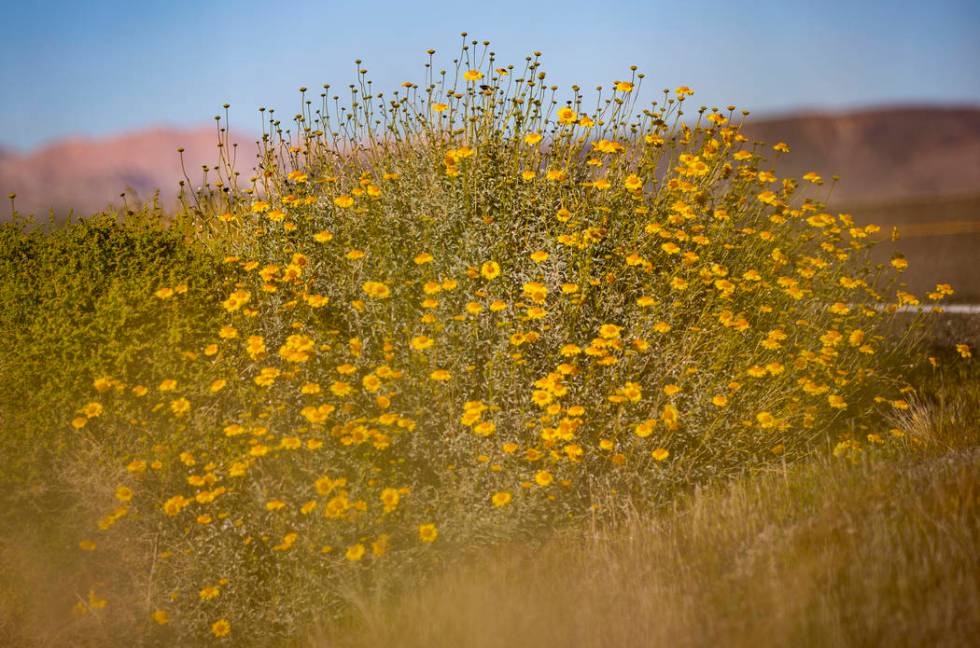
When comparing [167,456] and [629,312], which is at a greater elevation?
[629,312]

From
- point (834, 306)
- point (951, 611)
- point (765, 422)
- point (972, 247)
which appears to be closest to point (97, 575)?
point (765, 422)

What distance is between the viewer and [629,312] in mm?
4824

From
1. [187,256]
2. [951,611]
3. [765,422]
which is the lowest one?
[951,611]

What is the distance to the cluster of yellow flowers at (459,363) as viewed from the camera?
4035mm

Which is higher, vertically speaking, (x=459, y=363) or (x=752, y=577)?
(x=459, y=363)

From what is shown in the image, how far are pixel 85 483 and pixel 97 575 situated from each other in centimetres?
50

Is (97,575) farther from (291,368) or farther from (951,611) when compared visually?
(951,611)

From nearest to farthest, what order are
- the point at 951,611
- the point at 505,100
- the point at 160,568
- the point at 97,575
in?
the point at 951,611
the point at 160,568
the point at 97,575
the point at 505,100

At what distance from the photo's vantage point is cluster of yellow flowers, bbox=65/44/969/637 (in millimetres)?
4035

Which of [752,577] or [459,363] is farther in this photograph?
[459,363]

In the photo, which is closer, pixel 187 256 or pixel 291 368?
pixel 291 368

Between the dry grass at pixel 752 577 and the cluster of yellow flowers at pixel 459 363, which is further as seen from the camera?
the cluster of yellow flowers at pixel 459 363

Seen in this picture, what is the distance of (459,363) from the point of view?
438 centimetres

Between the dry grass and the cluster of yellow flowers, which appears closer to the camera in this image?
the dry grass
